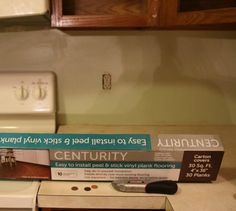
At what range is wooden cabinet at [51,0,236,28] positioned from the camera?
2.68 feet

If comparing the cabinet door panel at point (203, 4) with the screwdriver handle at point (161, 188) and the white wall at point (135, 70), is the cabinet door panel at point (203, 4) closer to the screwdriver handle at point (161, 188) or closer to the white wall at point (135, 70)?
the white wall at point (135, 70)

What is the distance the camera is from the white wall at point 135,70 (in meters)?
1.11

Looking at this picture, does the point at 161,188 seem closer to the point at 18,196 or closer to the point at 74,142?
the point at 74,142

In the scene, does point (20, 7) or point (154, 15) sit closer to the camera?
point (20, 7)

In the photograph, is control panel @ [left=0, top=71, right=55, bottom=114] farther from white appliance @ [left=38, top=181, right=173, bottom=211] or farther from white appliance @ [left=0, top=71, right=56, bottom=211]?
white appliance @ [left=38, top=181, right=173, bottom=211]

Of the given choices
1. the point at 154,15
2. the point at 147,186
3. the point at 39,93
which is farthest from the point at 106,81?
the point at 147,186

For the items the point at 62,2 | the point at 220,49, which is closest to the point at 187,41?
the point at 220,49

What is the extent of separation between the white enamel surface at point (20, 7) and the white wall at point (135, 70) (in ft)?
1.37

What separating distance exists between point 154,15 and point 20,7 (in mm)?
373

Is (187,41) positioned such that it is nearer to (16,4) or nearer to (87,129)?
(87,129)

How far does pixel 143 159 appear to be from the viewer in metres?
0.75

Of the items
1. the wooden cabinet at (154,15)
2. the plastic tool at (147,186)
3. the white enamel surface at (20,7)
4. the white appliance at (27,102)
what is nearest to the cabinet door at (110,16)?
the wooden cabinet at (154,15)

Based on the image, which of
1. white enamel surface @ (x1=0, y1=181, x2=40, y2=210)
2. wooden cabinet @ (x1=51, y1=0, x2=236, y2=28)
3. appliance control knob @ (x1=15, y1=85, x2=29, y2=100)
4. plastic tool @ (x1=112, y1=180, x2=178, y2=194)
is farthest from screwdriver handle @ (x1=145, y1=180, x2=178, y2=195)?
appliance control knob @ (x1=15, y1=85, x2=29, y2=100)

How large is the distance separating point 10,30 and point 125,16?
491 mm
